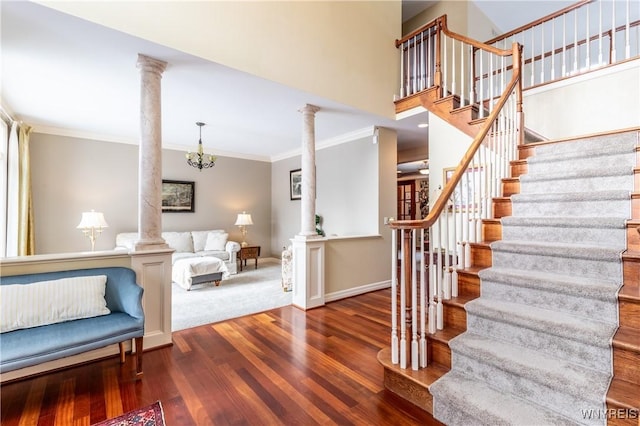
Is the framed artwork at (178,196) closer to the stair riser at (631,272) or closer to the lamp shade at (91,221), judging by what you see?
the lamp shade at (91,221)

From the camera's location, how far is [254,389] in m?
2.05

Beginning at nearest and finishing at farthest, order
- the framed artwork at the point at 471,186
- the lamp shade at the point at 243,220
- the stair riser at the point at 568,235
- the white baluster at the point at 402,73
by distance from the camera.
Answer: the stair riser at the point at 568,235 < the framed artwork at the point at 471,186 < the white baluster at the point at 402,73 < the lamp shade at the point at 243,220

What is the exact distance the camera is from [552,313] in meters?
1.80

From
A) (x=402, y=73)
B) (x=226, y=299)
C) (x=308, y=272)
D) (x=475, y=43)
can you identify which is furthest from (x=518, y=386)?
(x=402, y=73)

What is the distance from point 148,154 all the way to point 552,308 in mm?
3376

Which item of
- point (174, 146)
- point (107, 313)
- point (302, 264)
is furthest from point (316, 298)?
point (174, 146)

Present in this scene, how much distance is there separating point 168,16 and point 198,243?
184 inches

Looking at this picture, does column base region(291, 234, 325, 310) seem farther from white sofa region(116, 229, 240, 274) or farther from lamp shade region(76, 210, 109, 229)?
lamp shade region(76, 210, 109, 229)

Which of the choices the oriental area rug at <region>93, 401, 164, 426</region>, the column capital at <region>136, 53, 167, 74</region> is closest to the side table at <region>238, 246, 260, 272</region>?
the column capital at <region>136, 53, 167, 74</region>

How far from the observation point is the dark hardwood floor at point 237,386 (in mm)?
1777

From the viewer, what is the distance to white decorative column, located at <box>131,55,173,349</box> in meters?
2.63

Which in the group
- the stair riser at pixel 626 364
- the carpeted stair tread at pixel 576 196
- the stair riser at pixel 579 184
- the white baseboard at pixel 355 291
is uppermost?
the stair riser at pixel 579 184

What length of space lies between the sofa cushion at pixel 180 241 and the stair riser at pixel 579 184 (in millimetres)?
5861

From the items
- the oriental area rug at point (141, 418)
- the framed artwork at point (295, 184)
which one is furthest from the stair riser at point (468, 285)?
the framed artwork at point (295, 184)
